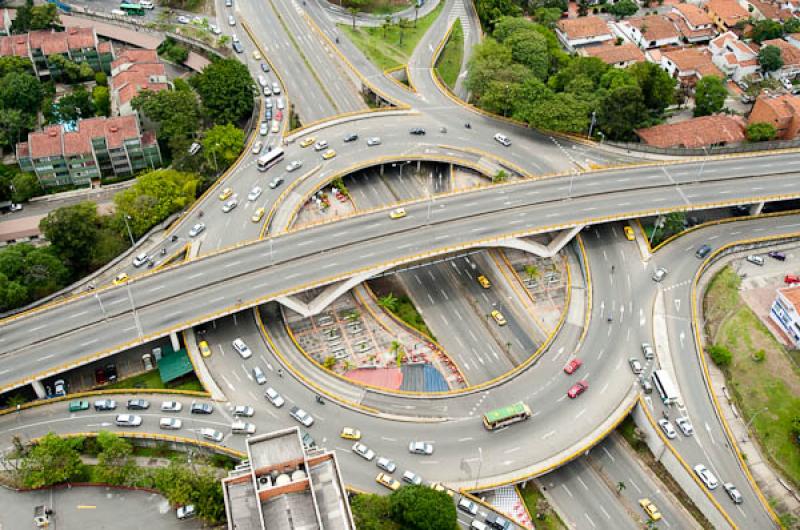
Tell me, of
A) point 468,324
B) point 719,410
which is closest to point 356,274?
point 468,324

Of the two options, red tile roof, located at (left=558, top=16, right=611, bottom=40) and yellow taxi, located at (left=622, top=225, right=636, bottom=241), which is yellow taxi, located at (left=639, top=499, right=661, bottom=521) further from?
red tile roof, located at (left=558, top=16, right=611, bottom=40)

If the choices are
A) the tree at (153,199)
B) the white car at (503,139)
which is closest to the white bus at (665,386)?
the white car at (503,139)

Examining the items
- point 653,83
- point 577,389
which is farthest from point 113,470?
point 653,83

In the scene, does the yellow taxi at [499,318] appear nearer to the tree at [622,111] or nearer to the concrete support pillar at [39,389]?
the tree at [622,111]

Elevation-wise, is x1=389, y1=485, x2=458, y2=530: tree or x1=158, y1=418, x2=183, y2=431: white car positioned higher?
x1=389, y1=485, x2=458, y2=530: tree

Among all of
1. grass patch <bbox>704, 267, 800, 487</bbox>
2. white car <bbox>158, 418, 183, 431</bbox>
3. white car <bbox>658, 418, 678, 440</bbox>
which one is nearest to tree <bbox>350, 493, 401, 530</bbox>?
white car <bbox>158, 418, 183, 431</bbox>
